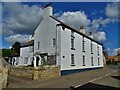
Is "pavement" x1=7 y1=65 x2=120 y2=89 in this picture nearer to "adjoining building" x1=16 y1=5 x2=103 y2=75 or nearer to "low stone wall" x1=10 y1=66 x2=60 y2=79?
"low stone wall" x1=10 y1=66 x2=60 y2=79

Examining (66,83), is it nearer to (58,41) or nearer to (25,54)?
(58,41)

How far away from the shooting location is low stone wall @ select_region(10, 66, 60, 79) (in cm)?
1876

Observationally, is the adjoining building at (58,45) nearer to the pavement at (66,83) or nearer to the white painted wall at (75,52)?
the white painted wall at (75,52)

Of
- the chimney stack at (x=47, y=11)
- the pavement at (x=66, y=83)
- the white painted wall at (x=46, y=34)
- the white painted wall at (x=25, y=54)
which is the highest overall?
the chimney stack at (x=47, y=11)

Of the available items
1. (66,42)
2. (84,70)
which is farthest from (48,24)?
(84,70)

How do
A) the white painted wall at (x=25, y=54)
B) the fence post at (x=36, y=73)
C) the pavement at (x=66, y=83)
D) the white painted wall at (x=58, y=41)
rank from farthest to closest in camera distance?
the white painted wall at (x=25, y=54)
the white painted wall at (x=58, y=41)
the fence post at (x=36, y=73)
the pavement at (x=66, y=83)

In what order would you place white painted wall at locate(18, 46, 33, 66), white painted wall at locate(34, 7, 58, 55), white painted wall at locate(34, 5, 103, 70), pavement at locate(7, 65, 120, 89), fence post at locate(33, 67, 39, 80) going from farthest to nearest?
white painted wall at locate(18, 46, 33, 66)
white painted wall at locate(34, 7, 58, 55)
white painted wall at locate(34, 5, 103, 70)
fence post at locate(33, 67, 39, 80)
pavement at locate(7, 65, 120, 89)

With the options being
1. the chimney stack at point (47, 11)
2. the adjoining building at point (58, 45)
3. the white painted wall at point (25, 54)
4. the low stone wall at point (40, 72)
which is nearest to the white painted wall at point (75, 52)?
the adjoining building at point (58, 45)

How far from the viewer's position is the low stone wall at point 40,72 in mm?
18758

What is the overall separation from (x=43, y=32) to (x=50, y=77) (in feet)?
25.4

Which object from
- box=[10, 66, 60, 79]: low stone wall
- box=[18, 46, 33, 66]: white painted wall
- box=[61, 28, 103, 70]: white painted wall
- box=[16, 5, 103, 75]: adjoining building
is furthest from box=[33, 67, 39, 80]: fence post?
box=[18, 46, 33, 66]: white painted wall

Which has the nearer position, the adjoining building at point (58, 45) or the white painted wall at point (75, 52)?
the adjoining building at point (58, 45)

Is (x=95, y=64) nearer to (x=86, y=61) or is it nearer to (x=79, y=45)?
(x=86, y=61)

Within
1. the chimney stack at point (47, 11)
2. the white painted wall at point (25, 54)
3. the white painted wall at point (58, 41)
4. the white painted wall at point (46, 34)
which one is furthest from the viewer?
the white painted wall at point (25, 54)
